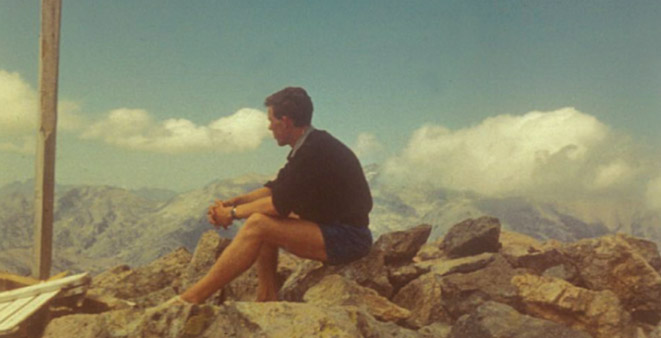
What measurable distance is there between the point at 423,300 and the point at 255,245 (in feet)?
11.4

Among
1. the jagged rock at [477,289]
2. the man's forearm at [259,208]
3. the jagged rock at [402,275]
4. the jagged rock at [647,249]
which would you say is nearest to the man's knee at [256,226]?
the man's forearm at [259,208]

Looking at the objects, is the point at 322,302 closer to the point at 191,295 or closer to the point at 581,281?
the point at 191,295

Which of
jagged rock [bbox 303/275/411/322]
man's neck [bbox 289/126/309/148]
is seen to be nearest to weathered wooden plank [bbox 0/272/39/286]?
jagged rock [bbox 303/275/411/322]

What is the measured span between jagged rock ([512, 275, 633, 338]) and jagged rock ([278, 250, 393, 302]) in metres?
2.25

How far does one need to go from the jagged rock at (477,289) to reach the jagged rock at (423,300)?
0.60ft

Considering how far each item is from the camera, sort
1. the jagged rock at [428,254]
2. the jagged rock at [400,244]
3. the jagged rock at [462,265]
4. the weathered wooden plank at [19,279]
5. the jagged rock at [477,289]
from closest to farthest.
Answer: the weathered wooden plank at [19,279], the jagged rock at [477,289], the jagged rock at [400,244], the jagged rock at [462,265], the jagged rock at [428,254]

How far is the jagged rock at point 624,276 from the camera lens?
8.49m

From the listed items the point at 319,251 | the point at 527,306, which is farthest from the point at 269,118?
the point at 527,306

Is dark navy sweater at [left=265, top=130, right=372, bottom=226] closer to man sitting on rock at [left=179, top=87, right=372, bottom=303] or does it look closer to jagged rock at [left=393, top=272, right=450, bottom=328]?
man sitting on rock at [left=179, top=87, right=372, bottom=303]

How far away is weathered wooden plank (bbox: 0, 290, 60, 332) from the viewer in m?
5.33

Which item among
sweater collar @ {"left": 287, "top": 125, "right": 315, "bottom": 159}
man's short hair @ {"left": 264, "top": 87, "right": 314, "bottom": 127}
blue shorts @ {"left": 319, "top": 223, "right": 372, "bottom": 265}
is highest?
man's short hair @ {"left": 264, "top": 87, "right": 314, "bottom": 127}

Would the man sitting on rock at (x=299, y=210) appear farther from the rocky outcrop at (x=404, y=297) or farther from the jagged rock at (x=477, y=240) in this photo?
the jagged rock at (x=477, y=240)

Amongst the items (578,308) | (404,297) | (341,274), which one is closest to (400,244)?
(404,297)

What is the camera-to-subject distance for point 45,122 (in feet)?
25.6
